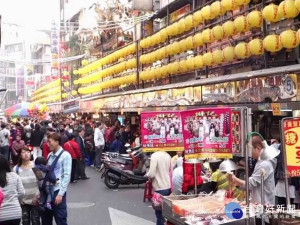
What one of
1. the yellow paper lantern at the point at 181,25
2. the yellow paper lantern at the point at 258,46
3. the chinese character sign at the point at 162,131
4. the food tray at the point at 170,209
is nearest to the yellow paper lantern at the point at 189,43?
the yellow paper lantern at the point at 181,25

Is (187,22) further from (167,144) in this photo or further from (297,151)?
(297,151)

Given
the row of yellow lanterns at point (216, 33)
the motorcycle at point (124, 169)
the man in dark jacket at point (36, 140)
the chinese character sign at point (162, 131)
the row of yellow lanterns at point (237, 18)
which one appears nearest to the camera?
the chinese character sign at point (162, 131)

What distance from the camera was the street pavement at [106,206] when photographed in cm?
973

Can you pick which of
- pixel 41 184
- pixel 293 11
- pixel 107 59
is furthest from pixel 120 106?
pixel 41 184

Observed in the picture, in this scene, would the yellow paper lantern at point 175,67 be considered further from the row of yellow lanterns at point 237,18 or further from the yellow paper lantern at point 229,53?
the yellow paper lantern at point 229,53

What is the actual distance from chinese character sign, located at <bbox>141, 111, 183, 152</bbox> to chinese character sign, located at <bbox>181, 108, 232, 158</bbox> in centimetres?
143

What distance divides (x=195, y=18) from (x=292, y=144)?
10153 millimetres

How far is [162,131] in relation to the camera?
7.82 meters

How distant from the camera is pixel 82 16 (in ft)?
180

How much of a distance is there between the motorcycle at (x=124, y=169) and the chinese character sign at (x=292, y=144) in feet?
28.8

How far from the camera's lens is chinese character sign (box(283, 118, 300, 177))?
493cm

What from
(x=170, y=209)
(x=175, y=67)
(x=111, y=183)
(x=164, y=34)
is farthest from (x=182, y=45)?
(x=170, y=209)

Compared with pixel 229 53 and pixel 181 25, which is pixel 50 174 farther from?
pixel 181 25

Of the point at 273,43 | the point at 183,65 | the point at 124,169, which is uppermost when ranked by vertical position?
the point at 183,65
